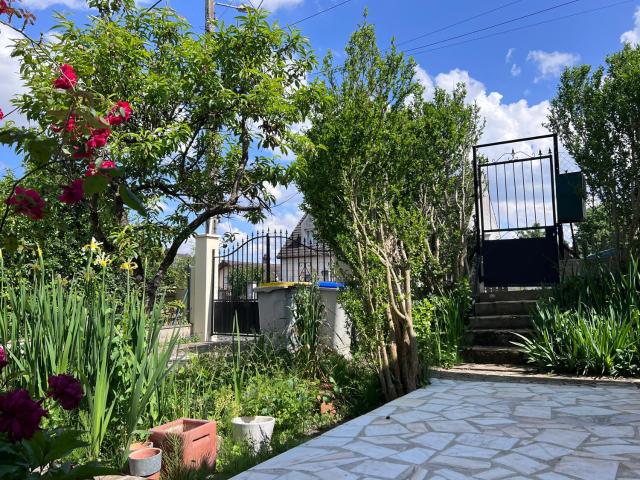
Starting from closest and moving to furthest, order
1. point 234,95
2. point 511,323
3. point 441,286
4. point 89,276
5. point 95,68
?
point 89,276
point 95,68
point 234,95
point 511,323
point 441,286

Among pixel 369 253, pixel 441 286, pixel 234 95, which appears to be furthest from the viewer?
pixel 441 286

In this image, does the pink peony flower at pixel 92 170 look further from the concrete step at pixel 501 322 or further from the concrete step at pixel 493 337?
the concrete step at pixel 501 322

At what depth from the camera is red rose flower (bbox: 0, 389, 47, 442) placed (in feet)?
4.65

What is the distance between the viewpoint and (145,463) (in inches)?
125

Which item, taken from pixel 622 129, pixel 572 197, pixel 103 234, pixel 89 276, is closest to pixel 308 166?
pixel 103 234

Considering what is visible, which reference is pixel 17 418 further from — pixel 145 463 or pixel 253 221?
pixel 253 221

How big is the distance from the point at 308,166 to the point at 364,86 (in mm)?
1275

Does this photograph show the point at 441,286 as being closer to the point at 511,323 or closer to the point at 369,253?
the point at 511,323

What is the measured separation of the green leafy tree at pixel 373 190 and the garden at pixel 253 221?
21mm

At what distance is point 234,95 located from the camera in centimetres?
462

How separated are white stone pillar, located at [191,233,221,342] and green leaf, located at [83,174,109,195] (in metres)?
9.31

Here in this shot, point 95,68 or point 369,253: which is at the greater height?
point 95,68

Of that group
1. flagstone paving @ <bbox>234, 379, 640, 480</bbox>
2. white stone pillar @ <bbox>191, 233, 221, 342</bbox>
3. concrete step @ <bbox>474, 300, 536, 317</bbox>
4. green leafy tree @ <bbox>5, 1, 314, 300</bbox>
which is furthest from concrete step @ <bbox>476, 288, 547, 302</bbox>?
white stone pillar @ <bbox>191, 233, 221, 342</bbox>

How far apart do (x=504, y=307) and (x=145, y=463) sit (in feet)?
17.2
